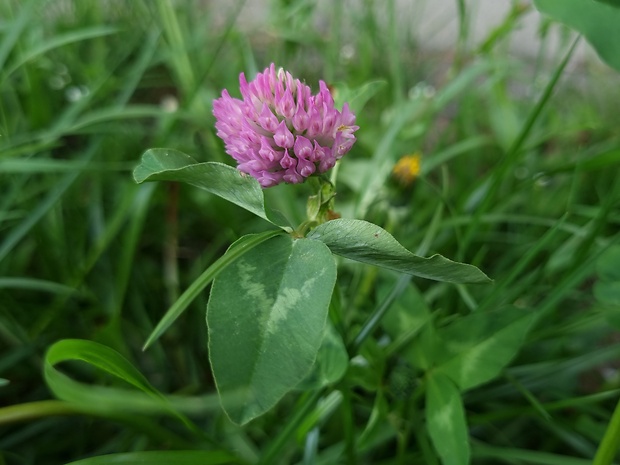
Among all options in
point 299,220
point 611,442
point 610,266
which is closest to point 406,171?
point 299,220

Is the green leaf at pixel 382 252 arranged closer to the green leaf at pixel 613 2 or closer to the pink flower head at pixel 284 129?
the pink flower head at pixel 284 129

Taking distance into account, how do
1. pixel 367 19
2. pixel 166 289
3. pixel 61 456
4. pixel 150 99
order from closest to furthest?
pixel 61 456
pixel 166 289
pixel 367 19
pixel 150 99

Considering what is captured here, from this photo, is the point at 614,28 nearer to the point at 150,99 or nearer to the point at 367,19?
the point at 367,19

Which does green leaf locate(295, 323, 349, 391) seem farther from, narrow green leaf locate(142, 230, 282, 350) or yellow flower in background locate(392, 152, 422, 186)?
yellow flower in background locate(392, 152, 422, 186)

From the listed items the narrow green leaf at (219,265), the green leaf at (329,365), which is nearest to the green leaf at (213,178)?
the narrow green leaf at (219,265)

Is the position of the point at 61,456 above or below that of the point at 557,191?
below

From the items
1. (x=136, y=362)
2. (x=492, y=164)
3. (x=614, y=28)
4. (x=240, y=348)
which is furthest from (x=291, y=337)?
(x=492, y=164)

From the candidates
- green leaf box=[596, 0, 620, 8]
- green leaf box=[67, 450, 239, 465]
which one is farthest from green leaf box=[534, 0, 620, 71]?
green leaf box=[67, 450, 239, 465]
